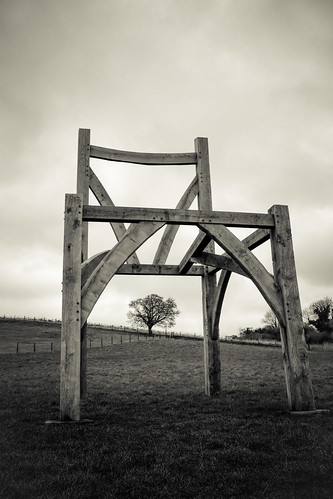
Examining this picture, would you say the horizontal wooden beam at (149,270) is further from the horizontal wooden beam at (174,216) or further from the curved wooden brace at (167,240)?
the horizontal wooden beam at (174,216)

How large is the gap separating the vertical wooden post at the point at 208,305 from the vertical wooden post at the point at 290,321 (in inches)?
105

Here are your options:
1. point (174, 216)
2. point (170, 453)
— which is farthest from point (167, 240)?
point (170, 453)

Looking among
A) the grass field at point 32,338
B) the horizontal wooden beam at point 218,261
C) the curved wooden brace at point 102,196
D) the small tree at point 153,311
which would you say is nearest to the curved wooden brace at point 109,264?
the horizontal wooden beam at point 218,261

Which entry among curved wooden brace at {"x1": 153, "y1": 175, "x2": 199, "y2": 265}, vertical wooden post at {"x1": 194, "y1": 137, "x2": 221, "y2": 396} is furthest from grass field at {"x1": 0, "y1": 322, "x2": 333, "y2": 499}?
curved wooden brace at {"x1": 153, "y1": 175, "x2": 199, "y2": 265}

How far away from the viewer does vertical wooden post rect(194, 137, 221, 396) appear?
8.76 metres

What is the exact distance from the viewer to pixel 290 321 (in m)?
6.10

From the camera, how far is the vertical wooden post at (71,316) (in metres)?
5.44

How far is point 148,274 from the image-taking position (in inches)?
349

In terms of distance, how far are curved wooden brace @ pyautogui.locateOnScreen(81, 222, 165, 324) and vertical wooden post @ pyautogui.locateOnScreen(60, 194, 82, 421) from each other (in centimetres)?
12

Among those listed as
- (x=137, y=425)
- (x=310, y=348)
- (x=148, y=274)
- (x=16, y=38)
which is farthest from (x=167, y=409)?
(x=310, y=348)

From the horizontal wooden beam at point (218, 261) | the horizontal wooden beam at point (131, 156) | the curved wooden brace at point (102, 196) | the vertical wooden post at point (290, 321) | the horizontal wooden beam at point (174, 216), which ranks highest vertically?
the horizontal wooden beam at point (131, 156)

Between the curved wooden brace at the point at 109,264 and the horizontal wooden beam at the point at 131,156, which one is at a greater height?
the horizontal wooden beam at the point at 131,156

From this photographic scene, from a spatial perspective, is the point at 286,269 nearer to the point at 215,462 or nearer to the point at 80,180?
the point at 215,462

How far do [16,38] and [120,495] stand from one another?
11046 mm
